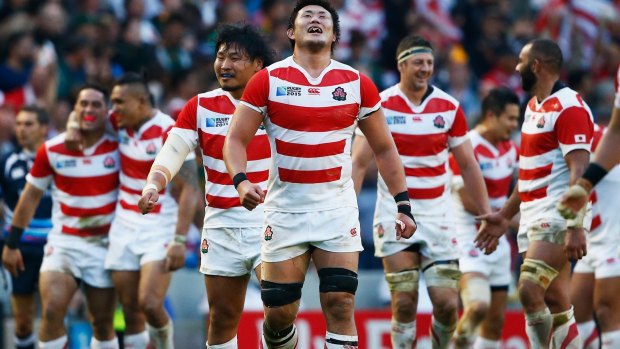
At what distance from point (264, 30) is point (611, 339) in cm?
699

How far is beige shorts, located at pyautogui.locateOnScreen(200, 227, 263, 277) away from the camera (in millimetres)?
9469

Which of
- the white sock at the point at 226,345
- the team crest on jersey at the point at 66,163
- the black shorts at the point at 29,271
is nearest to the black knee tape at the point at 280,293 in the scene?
the white sock at the point at 226,345

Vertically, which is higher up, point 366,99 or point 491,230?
point 366,99

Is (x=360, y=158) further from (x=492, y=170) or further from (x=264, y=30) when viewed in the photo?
(x=264, y=30)

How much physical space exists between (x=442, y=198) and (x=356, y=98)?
268 cm

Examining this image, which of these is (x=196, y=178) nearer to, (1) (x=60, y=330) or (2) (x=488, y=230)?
(1) (x=60, y=330)

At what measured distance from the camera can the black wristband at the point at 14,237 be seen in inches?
453

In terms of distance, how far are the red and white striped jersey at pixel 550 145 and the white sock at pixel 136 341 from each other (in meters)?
3.87

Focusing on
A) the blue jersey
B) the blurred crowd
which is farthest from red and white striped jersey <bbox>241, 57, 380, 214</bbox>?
the blurred crowd

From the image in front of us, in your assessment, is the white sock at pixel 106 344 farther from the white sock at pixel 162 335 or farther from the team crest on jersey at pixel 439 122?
the team crest on jersey at pixel 439 122

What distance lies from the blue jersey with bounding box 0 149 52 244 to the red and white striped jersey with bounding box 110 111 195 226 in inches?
56.3

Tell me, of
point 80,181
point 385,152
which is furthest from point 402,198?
point 80,181

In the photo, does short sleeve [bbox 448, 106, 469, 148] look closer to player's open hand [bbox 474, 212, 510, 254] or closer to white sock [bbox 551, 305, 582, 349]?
player's open hand [bbox 474, 212, 510, 254]

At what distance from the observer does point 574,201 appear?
8078mm
